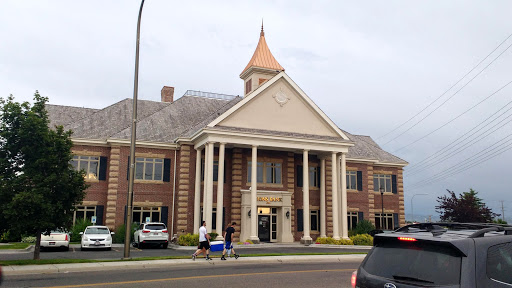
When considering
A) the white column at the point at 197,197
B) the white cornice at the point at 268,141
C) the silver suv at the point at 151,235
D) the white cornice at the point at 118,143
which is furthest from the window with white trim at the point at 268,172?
the silver suv at the point at 151,235

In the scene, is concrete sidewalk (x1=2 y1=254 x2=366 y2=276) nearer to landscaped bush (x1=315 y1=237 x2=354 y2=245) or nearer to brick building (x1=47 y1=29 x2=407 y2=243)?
brick building (x1=47 y1=29 x2=407 y2=243)

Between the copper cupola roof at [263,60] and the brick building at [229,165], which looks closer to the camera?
the brick building at [229,165]

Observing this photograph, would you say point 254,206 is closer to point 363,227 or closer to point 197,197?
point 197,197

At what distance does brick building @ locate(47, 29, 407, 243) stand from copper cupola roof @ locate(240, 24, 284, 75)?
4.83 m

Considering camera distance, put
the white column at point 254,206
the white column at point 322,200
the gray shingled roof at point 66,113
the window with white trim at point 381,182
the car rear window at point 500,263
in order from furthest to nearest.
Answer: the window with white trim at point 381,182
the gray shingled roof at point 66,113
the white column at point 322,200
the white column at point 254,206
the car rear window at point 500,263

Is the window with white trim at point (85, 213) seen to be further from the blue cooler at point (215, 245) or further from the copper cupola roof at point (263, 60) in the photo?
the copper cupola roof at point (263, 60)

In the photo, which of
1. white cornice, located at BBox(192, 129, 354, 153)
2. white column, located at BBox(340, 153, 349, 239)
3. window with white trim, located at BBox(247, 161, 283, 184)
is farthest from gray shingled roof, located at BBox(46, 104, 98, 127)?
white column, located at BBox(340, 153, 349, 239)

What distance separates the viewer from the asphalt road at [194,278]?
40.1ft

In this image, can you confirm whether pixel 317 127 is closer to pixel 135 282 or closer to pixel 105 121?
pixel 105 121

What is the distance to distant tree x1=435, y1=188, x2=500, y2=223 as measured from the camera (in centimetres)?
4428

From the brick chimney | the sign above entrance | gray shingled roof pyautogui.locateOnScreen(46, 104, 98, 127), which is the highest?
the brick chimney

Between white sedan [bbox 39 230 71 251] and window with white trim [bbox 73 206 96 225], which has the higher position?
window with white trim [bbox 73 206 96 225]

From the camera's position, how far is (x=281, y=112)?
3291 cm

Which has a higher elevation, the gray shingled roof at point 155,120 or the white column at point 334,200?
the gray shingled roof at point 155,120
